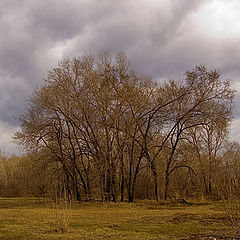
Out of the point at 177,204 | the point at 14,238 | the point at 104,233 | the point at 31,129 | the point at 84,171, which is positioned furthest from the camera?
the point at 84,171

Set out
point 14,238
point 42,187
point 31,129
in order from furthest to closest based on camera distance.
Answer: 1. point 42,187
2. point 31,129
3. point 14,238

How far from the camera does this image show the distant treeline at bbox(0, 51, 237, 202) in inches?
950

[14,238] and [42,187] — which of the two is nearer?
[14,238]

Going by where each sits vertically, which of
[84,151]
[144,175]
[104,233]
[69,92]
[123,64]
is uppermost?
[123,64]

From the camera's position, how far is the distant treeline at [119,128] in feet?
79.2

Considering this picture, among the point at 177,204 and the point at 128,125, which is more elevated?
the point at 128,125

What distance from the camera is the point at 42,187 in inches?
1377

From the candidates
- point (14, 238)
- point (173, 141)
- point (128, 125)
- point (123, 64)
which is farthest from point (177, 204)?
point (14, 238)

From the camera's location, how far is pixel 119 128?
83.9 ft

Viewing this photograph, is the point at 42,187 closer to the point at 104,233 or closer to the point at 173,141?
the point at 173,141

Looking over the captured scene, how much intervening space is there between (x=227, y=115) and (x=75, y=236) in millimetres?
16567

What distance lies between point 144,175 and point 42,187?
13.2m

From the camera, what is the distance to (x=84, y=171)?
88.7 ft

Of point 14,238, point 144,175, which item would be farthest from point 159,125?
point 14,238
